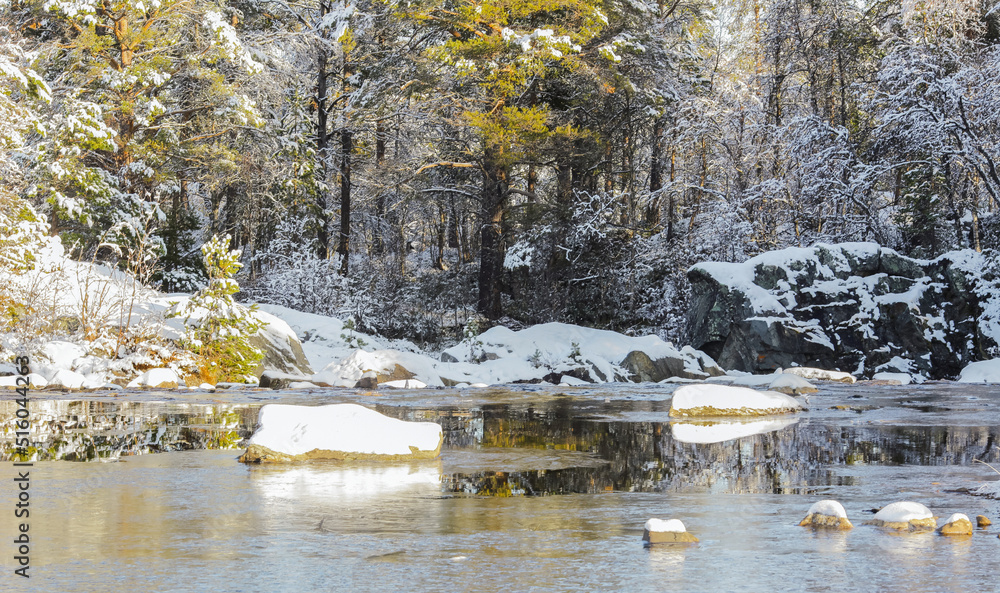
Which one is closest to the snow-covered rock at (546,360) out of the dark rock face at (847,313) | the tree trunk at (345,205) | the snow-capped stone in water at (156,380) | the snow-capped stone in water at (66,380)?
the dark rock face at (847,313)

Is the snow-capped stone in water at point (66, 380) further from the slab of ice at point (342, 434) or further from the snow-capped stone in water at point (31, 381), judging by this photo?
the slab of ice at point (342, 434)

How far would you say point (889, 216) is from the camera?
80.4 ft

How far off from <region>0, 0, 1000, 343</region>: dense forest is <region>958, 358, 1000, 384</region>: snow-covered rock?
411cm

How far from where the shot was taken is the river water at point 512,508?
3549 millimetres

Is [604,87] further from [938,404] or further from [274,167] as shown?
[938,404]

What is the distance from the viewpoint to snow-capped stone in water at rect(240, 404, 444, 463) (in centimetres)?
693

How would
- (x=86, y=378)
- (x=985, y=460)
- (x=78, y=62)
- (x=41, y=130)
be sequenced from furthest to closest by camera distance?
(x=78, y=62) → (x=41, y=130) → (x=86, y=378) → (x=985, y=460)

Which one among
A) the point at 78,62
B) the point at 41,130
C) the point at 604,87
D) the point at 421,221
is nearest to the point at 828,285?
the point at 604,87

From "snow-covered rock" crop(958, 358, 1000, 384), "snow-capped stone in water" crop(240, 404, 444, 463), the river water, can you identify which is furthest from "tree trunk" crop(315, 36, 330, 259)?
"snow-capped stone in water" crop(240, 404, 444, 463)

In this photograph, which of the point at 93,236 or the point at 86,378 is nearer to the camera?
the point at 86,378

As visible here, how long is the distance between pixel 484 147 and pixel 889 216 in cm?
1082

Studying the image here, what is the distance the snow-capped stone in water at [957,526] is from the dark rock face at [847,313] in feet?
50.4

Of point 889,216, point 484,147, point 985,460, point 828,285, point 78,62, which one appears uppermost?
point 78,62
